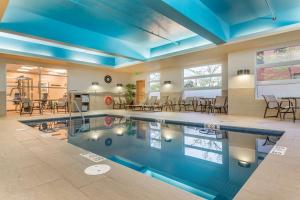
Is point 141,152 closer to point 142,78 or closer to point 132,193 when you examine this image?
point 132,193

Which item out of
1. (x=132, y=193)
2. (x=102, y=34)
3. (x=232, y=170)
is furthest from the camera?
(x=102, y=34)

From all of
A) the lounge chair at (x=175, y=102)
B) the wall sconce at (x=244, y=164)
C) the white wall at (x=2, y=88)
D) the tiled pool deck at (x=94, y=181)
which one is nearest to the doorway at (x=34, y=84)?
the white wall at (x=2, y=88)

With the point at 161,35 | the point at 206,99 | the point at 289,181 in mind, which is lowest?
the point at 289,181

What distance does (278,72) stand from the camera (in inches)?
246

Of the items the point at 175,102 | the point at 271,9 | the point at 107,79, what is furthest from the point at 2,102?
the point at 271,9

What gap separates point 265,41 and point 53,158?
660 centimetres

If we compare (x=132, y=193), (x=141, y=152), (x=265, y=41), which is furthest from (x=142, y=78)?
A: (x=132, y=193)

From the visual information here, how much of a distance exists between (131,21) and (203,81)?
17.3ft

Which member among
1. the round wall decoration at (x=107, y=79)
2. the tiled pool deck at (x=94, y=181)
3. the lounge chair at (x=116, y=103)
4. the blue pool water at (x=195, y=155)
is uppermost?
the round wall decoration at (x=107, y=79)

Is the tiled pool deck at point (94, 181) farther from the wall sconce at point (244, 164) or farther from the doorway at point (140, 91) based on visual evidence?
the doorway at point (140, 91)

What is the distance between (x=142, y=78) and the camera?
1199 cm

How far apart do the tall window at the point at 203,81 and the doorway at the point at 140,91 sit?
340cm

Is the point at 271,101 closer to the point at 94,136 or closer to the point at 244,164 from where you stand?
the point at 244,164

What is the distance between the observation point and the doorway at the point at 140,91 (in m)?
12.2
